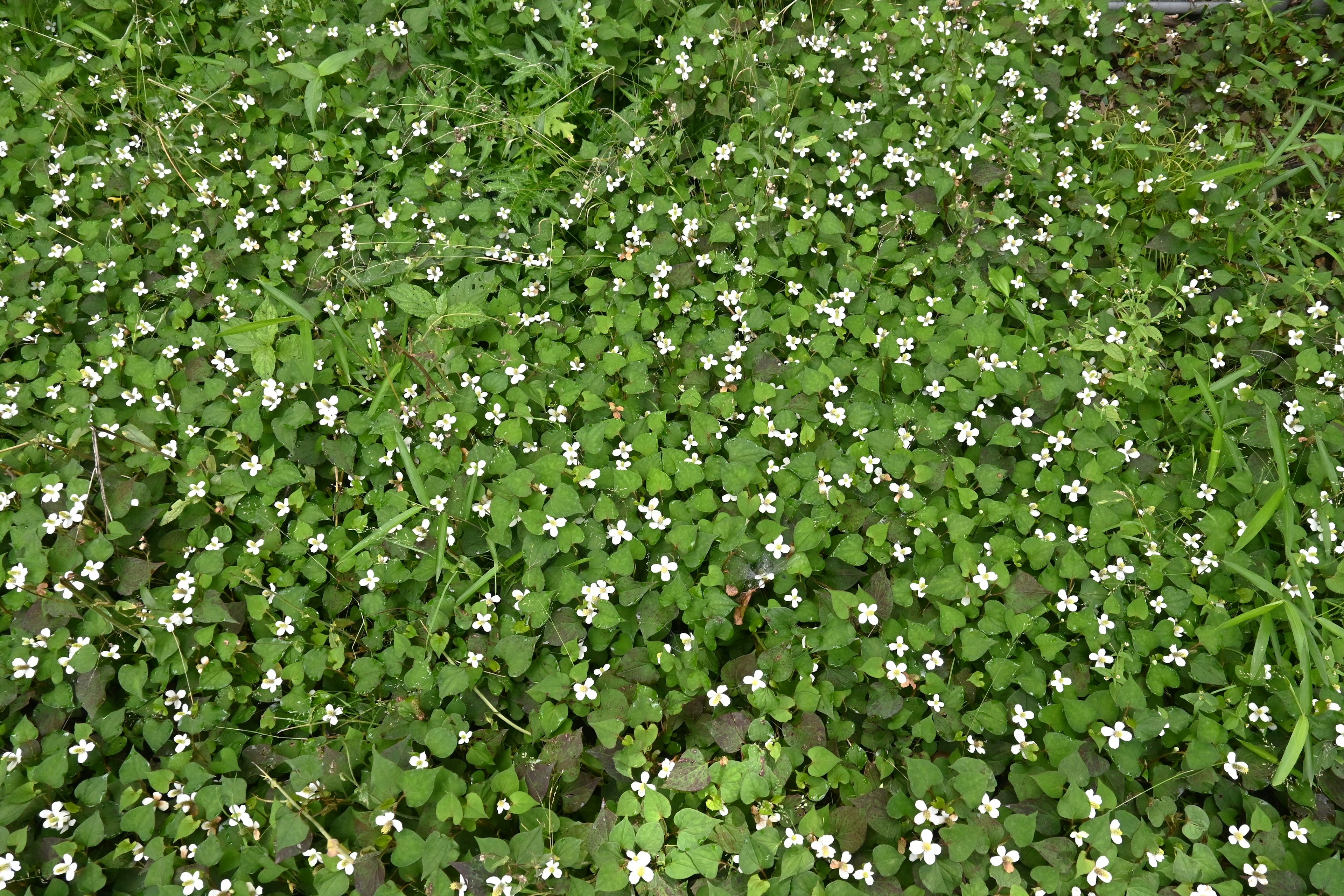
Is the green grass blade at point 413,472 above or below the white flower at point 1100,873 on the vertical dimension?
above

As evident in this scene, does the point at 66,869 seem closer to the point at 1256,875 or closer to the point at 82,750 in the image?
the point at 82,750

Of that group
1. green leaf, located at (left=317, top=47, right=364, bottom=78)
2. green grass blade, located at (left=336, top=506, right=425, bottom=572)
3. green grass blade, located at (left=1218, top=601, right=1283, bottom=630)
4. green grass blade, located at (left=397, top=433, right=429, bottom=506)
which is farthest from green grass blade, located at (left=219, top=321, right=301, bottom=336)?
green grass blade, located at (left=1218, top=601, right=1283, bottom=630)

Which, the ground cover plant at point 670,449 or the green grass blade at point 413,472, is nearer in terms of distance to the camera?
the ground cover plant at point 670,449

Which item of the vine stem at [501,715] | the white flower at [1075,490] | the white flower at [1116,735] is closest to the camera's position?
the white flower at [1116,735]

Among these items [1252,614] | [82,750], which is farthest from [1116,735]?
[82,750]

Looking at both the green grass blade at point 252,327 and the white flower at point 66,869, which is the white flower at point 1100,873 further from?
the green grass blade at point 252,327

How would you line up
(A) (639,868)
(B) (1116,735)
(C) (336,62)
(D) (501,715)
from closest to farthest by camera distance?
1. (A) (639,868)
2. (B) (1116,735)
3. (D) (501,715)
4. (C) (336,62)

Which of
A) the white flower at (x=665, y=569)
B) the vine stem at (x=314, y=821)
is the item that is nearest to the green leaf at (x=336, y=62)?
the white flower at (x=665, y=569)

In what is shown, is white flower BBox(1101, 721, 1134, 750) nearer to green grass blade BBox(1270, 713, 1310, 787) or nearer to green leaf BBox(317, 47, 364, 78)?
green grass blade BBox(1270, 713, 1310, 787)
